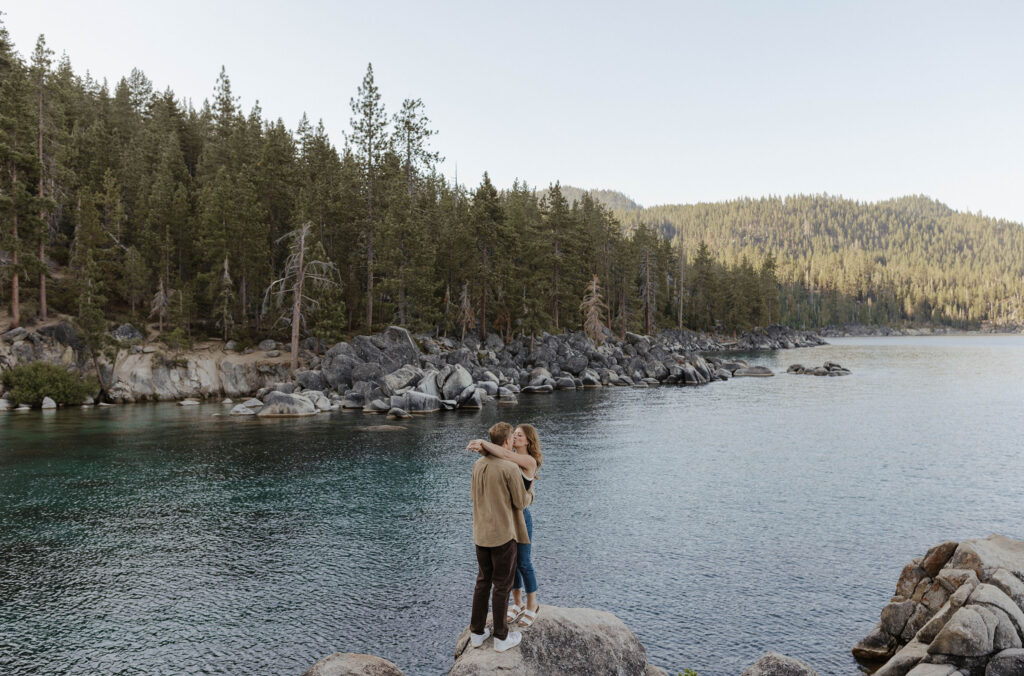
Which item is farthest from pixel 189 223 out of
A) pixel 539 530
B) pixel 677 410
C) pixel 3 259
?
pixel 539 530

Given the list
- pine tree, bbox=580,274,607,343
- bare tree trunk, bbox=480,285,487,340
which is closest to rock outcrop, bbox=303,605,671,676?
bare tree trunk, bbox=480,285,487,340

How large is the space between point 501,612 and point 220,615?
729 cm

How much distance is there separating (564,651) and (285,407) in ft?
118

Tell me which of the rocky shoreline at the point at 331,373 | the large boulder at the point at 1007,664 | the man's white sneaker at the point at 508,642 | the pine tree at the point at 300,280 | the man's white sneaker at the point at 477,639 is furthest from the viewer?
the pine tree at the point at 300,280

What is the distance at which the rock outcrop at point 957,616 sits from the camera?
25.2 feet

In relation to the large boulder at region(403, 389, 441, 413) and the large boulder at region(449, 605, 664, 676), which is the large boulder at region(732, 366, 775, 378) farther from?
the large boulder at region(449, 605, 664, 676)

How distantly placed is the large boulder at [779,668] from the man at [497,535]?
3.64m

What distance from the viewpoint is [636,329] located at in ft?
348

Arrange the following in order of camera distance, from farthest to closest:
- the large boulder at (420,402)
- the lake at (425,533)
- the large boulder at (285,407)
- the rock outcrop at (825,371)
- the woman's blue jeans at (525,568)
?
the rock outcrop at (825,371), the large boulder at (420,402), the large boulder at (285,407), the lake at (425,533), the woman's blue jeans at (525,568)

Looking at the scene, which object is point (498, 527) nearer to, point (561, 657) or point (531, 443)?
point (531, 443)

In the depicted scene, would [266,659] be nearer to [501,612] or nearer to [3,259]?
[501,612]

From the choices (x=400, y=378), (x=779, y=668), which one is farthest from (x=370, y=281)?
(x=779, y=668)

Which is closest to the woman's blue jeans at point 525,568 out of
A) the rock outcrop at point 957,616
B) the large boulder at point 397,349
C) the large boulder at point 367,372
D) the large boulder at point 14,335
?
the rock outcrop at point 957,616

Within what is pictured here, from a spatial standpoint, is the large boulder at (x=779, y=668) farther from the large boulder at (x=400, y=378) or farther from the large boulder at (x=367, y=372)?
the large boulder at (x=367, y=372)
